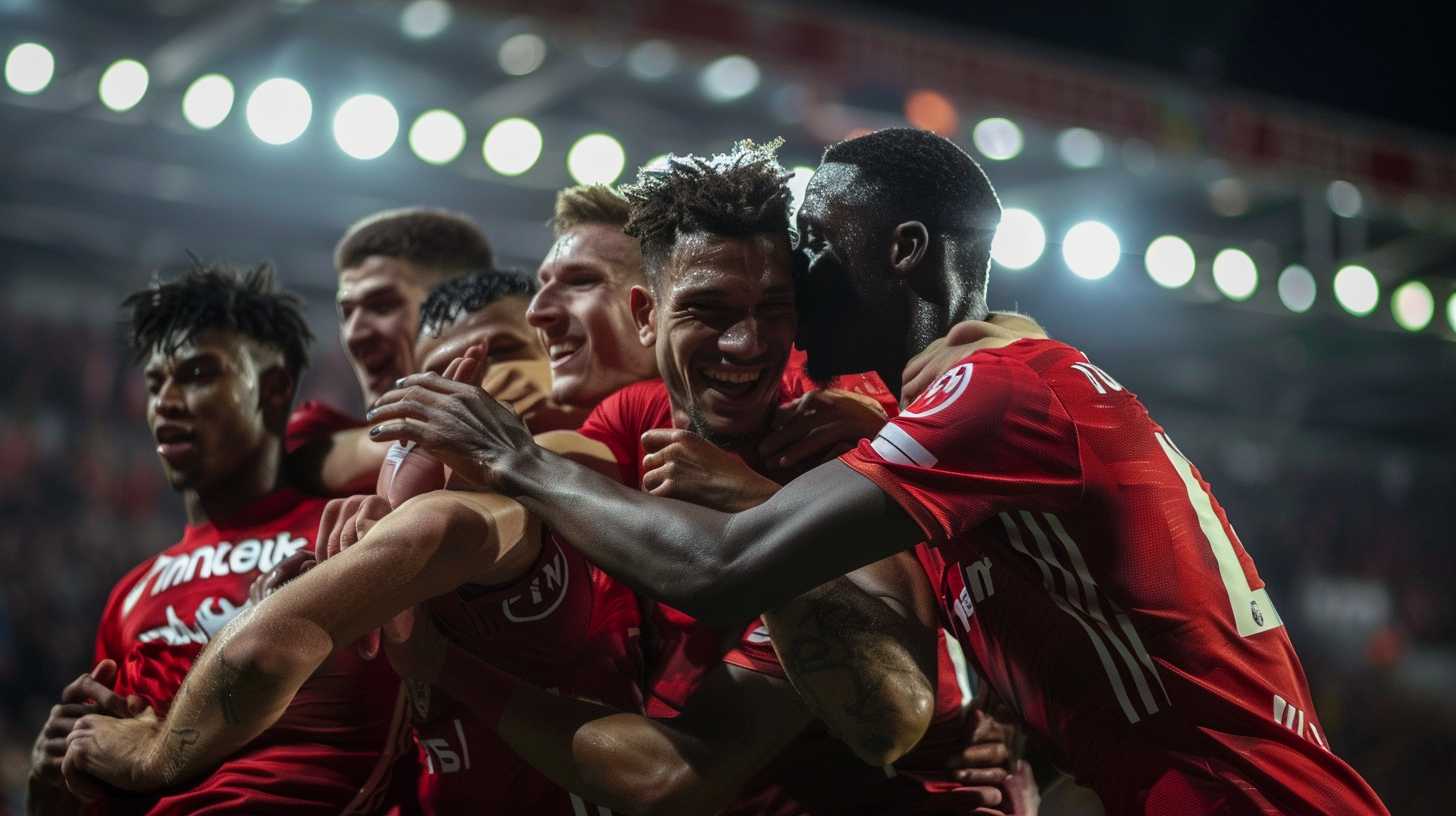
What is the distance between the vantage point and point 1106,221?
11.8 meters

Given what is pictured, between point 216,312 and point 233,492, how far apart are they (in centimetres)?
51

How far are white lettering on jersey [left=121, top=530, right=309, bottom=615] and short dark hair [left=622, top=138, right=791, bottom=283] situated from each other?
1.35 meters

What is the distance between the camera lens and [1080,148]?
11.0 metres

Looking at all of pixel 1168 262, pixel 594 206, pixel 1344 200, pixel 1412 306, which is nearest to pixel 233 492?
pixel 594 206

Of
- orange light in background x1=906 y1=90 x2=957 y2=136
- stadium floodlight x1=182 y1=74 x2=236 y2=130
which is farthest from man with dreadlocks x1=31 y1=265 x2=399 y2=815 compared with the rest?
orange light in background x1=906 y1=90 x2=957 y2=136

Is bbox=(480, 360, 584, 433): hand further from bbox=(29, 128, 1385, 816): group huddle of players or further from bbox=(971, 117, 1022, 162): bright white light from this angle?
bbox=(971, 117, 1022, 162): bright white light

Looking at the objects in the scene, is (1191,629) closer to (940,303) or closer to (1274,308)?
(940,303)

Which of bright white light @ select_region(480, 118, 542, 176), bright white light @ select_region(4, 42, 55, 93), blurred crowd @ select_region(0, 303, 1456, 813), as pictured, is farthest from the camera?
blurred crowd @ select_region(0, 303, 1456, 813)

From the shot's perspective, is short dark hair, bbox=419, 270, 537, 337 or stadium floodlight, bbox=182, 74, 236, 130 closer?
short dark hair, bbox=419, 270, 537, 337

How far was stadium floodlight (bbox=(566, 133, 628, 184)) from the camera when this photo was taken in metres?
9.95

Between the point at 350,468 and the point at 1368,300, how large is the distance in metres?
10.8

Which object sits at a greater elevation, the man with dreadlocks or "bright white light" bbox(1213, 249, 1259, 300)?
"bright white light" bbox(1213, 249, 1259, 300)

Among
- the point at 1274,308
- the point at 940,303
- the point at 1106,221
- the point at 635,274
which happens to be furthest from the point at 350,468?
the point at 1274,308

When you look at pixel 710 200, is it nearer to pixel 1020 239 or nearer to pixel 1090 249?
pixel 1020 239
